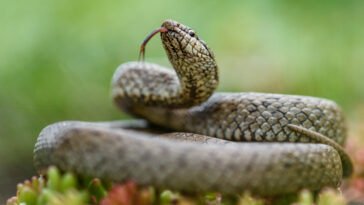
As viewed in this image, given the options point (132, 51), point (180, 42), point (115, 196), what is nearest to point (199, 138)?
point (180, 42)

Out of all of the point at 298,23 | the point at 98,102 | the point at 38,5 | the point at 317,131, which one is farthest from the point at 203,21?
the point at 317,131

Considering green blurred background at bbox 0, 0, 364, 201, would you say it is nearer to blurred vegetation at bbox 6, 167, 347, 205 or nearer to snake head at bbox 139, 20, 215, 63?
snake head at bbox 139, 20, 215, 63

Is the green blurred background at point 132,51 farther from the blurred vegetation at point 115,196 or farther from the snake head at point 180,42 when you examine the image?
the blurred vegetation at point 115,196

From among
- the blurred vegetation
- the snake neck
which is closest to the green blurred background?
the snake neck

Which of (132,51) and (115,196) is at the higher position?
(132,51)

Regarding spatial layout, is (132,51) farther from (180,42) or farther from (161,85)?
(180,42)
